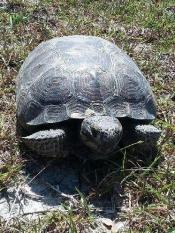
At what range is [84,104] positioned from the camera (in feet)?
13.0

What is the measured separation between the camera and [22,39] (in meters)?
5.88

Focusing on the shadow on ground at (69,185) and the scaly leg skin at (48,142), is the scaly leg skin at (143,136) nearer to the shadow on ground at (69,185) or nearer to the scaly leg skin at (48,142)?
the shadow on ground at (69,185)

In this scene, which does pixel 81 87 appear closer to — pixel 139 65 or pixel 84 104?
pixel 84 104

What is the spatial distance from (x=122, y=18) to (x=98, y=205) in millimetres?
3321

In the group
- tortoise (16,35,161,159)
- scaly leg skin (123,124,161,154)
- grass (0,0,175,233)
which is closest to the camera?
grass (0,0,175,233)

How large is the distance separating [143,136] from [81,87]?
2.07ft

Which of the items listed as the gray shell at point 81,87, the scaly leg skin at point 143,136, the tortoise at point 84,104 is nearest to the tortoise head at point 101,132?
the tortoise at point 84,104

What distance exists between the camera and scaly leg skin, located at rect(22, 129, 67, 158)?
3.95 meters

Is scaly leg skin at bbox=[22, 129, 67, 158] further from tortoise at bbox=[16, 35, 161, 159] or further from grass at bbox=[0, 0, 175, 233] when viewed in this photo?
grass at bbox=[0, 0, 175, 233]

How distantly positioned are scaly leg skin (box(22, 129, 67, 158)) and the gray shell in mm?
101

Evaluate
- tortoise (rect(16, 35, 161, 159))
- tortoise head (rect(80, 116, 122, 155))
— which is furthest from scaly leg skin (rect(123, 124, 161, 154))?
tortoise head (rect(80, 116, 122, 155))

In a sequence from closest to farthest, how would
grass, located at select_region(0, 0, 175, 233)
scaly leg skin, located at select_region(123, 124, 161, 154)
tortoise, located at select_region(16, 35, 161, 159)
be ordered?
grass, located at select_region(0, 0, 175, 233), tortoise, located at select_region(16, 35, 161, 159), scaly leg skin, located at select_region(123, 124, 161, 154)

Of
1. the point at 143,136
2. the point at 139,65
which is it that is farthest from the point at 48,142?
the point at 139,65

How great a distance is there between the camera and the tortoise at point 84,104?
12.9 ft
